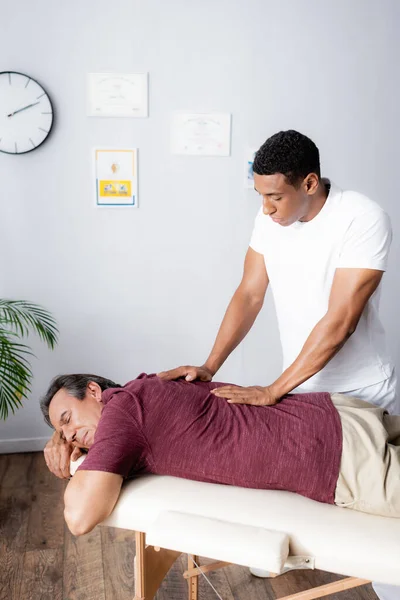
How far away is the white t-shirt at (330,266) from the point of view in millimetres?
1703

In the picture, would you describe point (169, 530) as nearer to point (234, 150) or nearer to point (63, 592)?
point (63, 592)

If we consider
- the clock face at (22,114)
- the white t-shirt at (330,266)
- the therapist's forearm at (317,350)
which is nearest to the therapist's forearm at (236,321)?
the white t-shirt at (330,266)

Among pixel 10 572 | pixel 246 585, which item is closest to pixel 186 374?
pixel 246 585

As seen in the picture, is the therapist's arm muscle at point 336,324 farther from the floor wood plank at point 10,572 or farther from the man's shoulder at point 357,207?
the floor wood plank at point 10,572

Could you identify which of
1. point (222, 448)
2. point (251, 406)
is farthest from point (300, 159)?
point (222, 448)

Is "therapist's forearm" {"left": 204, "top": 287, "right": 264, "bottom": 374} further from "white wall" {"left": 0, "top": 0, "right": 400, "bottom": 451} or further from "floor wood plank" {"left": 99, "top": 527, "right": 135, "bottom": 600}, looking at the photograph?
"white wall" {"left": 0, "top": 0, "right": 400, "bottom": 451}

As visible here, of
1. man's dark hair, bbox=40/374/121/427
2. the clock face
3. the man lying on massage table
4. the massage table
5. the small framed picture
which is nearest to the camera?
the massage table

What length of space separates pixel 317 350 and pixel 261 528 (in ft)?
1.74

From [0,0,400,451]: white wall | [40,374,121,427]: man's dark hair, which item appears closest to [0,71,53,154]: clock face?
[0,0,400,451]: white wall

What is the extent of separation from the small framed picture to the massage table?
1656 millimetres

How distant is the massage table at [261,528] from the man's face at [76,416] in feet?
0.76

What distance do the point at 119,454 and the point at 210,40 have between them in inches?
81.6

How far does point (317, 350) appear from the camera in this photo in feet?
5.57

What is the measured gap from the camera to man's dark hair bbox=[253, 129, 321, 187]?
5.35 feet
